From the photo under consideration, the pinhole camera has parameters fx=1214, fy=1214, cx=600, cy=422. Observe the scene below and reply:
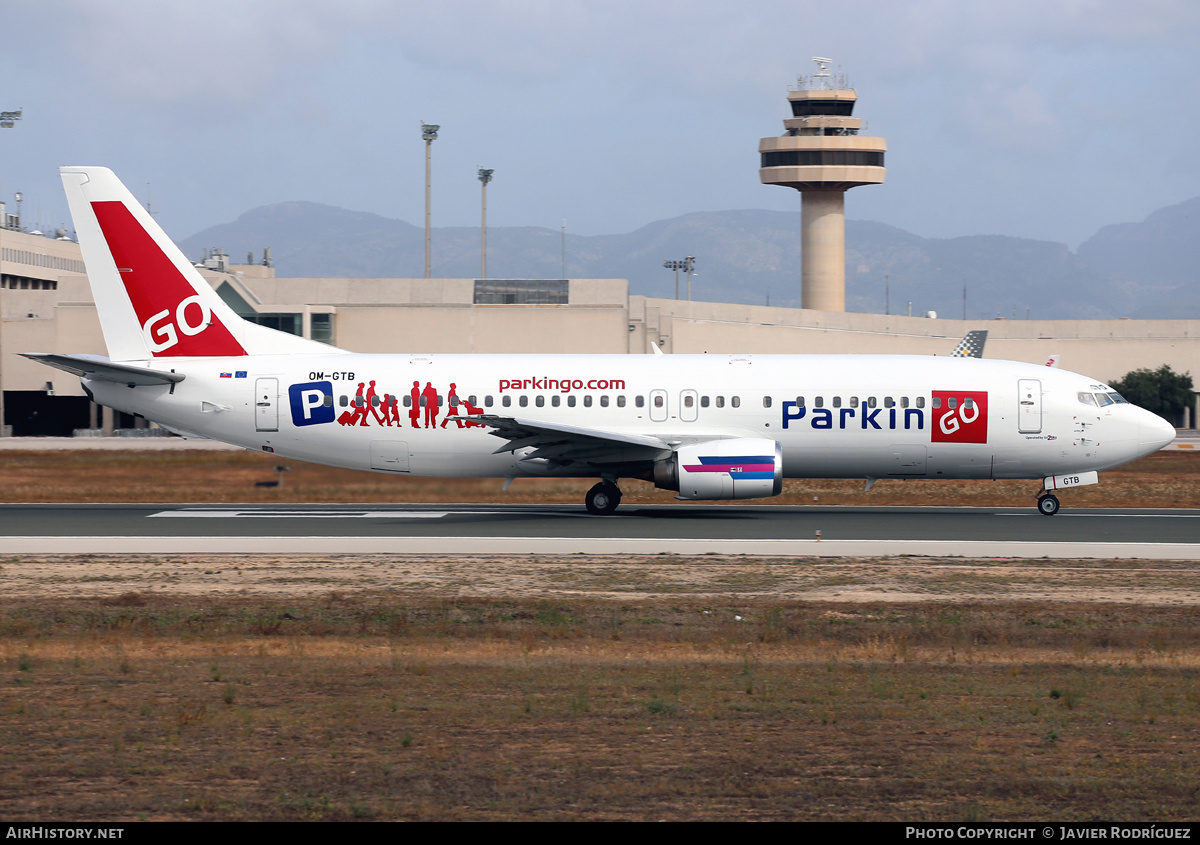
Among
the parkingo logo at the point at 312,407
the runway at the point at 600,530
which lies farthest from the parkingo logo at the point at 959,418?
the parkingo logo at the point at 312,407

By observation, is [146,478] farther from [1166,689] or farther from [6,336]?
[6,336]

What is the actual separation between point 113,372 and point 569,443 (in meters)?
11.5

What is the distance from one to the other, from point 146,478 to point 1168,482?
3403 cm

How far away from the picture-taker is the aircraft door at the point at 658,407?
31125 mm

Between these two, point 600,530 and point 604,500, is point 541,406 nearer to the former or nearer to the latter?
point 604,500

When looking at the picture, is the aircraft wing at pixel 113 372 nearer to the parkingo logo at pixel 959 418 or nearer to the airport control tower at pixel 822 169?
the parkingo logo at pixel 959 418

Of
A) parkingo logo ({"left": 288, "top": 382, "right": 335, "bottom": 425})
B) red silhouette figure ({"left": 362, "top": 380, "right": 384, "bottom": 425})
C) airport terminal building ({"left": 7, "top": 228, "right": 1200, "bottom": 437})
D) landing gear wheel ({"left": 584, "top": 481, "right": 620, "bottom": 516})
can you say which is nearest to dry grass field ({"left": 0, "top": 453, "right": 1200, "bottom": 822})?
landing gear wheel ({"left": 584, "top": 481, "right": 620, "bottom": 516})

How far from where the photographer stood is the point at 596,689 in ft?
40.7

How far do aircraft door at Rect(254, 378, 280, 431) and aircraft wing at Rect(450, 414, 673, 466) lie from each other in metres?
4.60

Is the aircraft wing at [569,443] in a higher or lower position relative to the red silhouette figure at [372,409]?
lower

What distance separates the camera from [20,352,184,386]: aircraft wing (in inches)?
1143

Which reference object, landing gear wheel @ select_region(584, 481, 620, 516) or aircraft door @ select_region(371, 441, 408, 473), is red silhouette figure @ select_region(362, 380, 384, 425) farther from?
landing gear wheel @ select_region(584, 481, 620, 516)

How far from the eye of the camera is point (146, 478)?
121 ft

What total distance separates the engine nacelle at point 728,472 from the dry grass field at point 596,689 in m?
6.76
